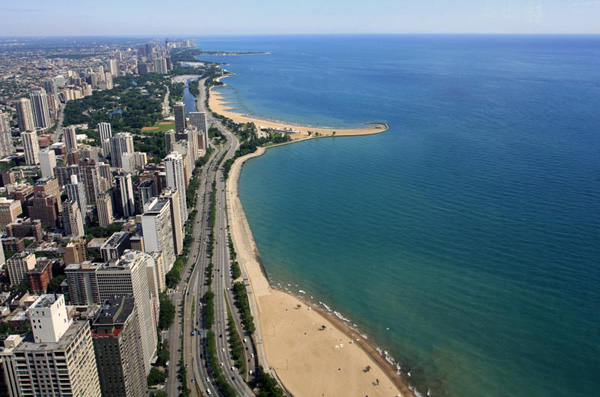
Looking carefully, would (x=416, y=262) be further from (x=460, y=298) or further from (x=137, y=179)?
(x=137, y=179)

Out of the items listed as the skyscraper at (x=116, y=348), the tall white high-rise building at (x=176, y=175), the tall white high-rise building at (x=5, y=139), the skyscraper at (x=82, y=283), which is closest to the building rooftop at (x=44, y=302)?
the skyscraper at (x=116, y=348)

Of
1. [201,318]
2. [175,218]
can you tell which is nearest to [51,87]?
[175,218]

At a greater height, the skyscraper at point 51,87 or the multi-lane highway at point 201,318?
the skyscraper at point 51,87

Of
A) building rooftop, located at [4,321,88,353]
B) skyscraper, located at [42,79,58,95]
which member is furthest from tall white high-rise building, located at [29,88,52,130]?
building rooftop, located at [4,321,88,353]

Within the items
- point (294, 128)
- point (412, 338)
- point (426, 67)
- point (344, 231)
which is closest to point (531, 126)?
point (294, 128)

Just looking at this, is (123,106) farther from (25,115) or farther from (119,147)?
(119,147)

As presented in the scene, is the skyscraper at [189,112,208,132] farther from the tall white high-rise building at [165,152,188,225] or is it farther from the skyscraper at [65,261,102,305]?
the skyscraper at [65,261,102,305]

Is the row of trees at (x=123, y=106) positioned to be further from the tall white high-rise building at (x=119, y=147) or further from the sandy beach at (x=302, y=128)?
the tall white high-rise building at (x=119, y=147)
